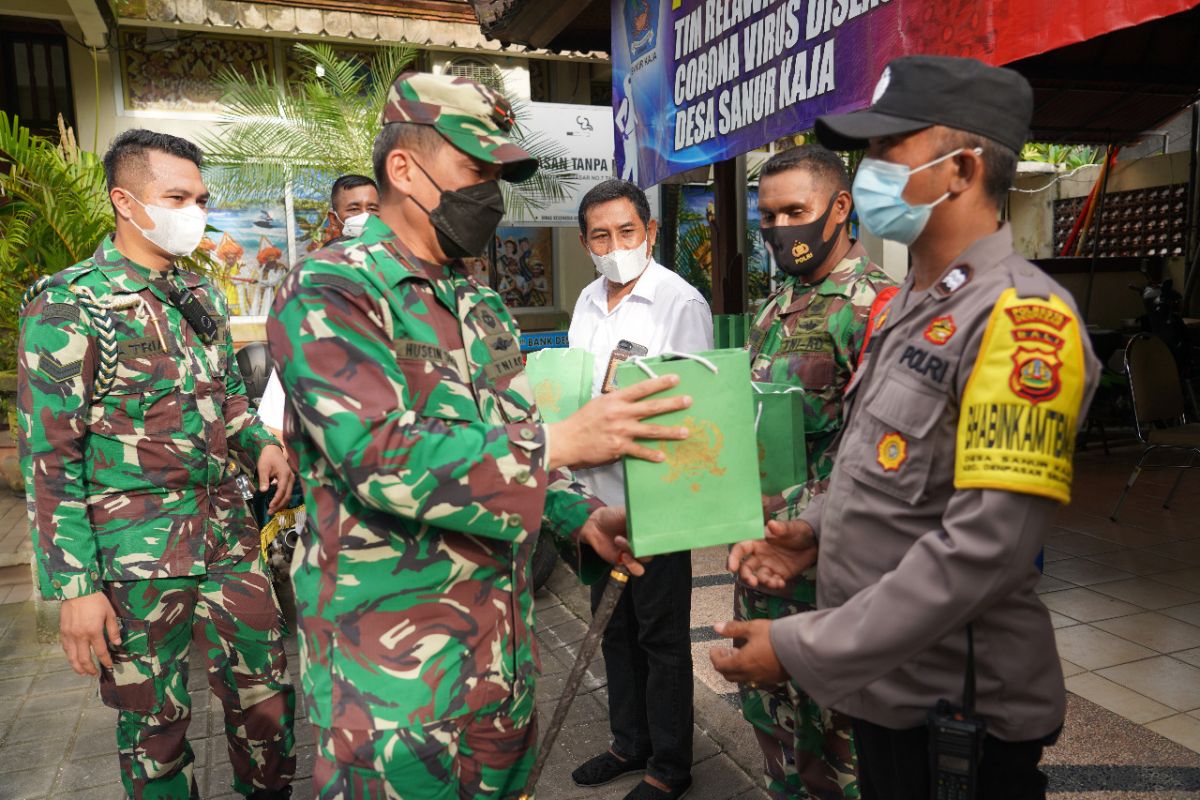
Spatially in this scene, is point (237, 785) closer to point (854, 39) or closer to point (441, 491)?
point (441, 491)

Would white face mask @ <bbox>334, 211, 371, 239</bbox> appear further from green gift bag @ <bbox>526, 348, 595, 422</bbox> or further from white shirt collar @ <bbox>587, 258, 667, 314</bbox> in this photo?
green gift bag @ <bbox>526, 348, 595, 422</bbox>

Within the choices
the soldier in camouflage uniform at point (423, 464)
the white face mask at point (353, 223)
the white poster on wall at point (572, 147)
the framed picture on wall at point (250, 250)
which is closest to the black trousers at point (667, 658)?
the soldier in camouflage uniform at point (423, 464)

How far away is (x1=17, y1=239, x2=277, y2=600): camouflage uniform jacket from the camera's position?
2.45 meters

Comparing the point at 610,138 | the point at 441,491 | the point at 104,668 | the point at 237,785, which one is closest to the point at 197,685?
the point at 237,785

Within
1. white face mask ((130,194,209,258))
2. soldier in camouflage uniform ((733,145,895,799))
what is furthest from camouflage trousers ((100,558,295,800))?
soldier in camouflage uniform ((733,145,895,799))

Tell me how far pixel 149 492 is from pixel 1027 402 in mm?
2437

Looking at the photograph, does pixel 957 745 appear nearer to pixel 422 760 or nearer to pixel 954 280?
pixel 954 280

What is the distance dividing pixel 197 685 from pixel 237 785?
4.83ft

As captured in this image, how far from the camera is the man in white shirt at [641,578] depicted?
115 inches

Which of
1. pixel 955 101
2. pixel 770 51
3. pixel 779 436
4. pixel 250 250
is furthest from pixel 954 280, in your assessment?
pixel 250 250

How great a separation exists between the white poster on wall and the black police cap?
564 cm

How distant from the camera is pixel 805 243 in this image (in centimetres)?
248

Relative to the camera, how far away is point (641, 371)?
1.54 meters

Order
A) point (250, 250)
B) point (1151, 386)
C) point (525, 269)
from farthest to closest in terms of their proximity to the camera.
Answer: point (525, 269)
point (250, 250)
point (1151, 386)
